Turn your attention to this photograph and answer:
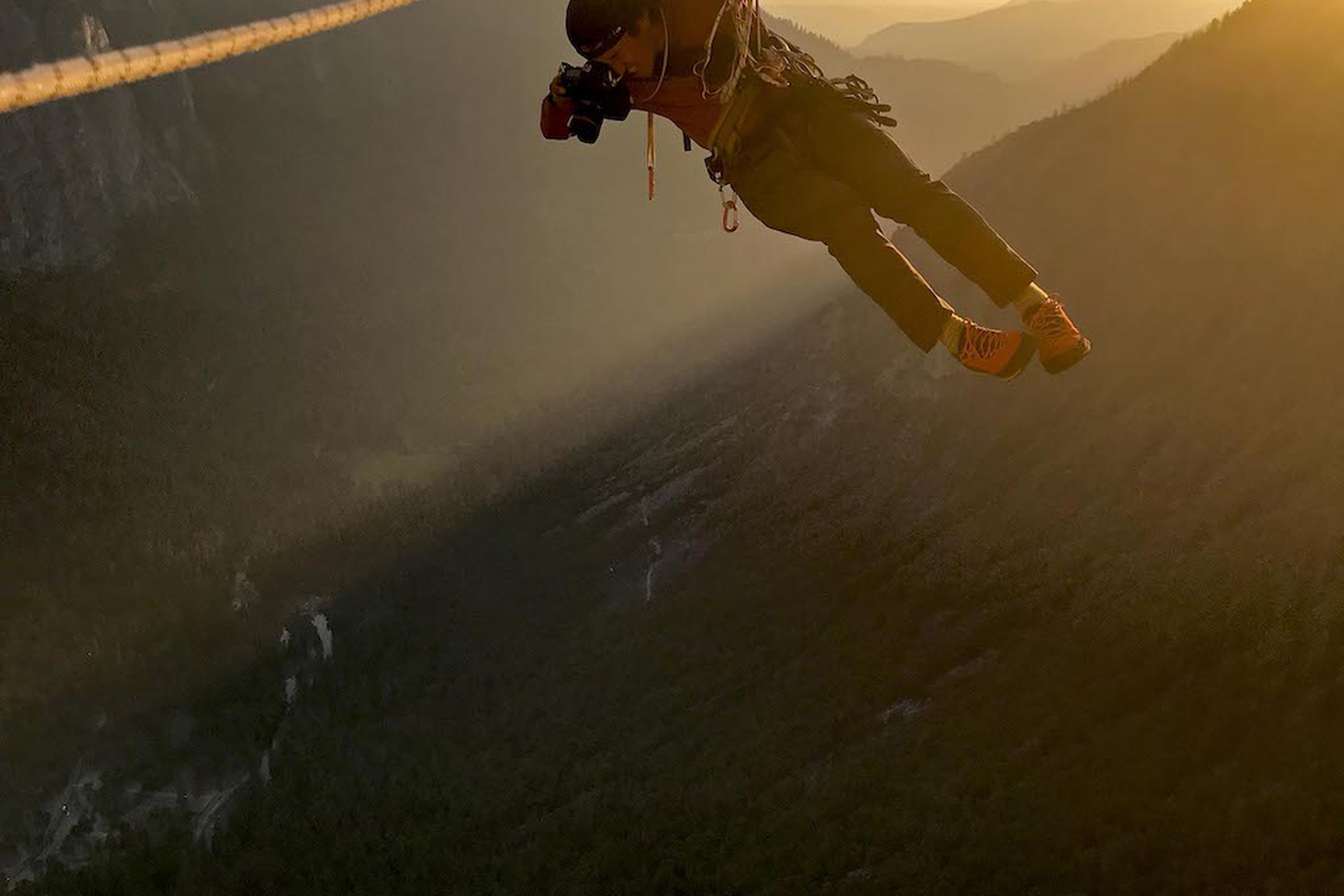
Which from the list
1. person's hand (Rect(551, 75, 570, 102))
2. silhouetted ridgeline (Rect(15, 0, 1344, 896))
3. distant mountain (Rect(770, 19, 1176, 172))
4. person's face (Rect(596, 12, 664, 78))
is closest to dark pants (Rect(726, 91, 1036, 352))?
person's face (Rect(596, 12, 664, 78))

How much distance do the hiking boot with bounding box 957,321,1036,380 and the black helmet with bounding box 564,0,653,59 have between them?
2.49 m

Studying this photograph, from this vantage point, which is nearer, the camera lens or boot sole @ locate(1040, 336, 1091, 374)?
boot sole @ locate(1040, 336, 1091, 374)

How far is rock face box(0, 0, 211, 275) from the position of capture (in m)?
79.9

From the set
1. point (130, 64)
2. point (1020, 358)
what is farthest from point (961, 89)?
point (130, 64)

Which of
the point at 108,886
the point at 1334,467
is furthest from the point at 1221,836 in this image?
the point at 108,886

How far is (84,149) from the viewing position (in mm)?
88500

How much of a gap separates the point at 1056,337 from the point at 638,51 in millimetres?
2787

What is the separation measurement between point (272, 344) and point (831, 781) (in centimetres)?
9640

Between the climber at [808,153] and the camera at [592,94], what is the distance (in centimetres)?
1

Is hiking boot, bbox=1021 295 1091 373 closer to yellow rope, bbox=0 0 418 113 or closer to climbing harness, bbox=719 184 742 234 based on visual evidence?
climbing harness, bbox=719 184 742 234

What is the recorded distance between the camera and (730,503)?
102ft

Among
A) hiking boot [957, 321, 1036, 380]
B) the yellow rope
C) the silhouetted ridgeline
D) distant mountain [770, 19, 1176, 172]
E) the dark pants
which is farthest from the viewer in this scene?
distant mountain [770, 19, 1176, 172]

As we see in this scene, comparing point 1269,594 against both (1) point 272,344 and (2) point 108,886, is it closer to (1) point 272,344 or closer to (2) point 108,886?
(2) point 108,886

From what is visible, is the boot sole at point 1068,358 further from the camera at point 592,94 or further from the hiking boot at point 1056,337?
the camera at point 592,94
